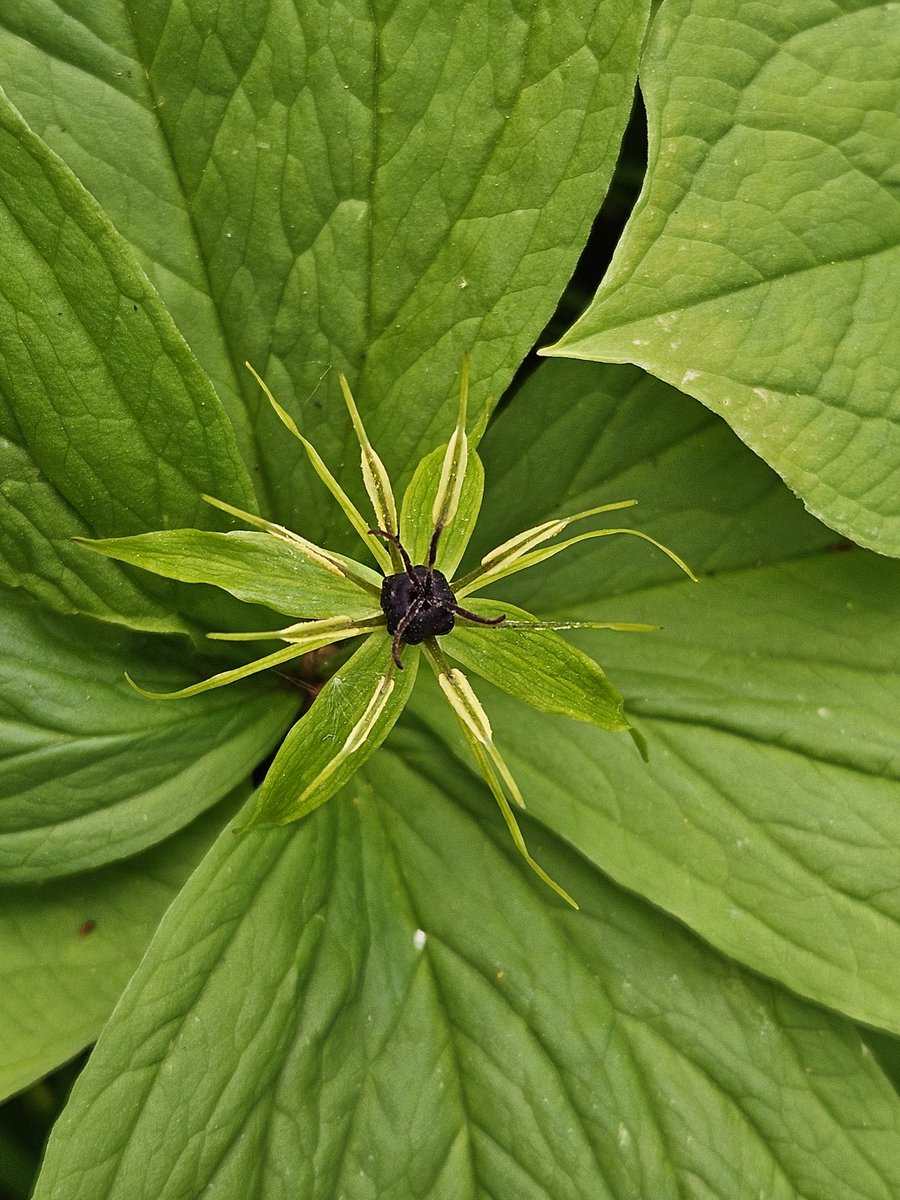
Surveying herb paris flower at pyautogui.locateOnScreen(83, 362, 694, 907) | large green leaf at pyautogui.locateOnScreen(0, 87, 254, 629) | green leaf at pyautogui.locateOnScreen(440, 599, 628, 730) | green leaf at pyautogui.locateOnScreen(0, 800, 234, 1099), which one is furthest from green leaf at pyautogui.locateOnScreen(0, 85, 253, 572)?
green leaf at pyautogui.locateOnScreen(0, 800, 234, 1099)

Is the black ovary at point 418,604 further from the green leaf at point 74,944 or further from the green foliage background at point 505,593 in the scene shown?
the green leaf at point 74,944

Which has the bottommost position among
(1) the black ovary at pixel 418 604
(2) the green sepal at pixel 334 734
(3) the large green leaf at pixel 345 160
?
(2) the green sepal at pixel 334 734

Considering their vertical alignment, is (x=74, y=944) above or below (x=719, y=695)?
below

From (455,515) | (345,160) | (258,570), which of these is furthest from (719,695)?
(345,160)

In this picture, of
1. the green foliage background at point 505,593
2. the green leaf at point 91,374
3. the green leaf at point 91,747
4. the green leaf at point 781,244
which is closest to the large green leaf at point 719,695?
the green foliage background at point 505,593

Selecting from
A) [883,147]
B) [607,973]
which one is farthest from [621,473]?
[607,973]

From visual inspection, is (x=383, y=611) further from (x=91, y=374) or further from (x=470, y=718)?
(x=91, y=374)

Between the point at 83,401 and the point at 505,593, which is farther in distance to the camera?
the point at 505,593

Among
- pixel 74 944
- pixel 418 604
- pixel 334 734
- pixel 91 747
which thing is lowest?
pixel 74 944

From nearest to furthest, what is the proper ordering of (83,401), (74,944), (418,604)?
(418,604), (83,401), (74,944)
